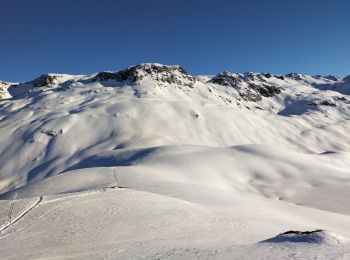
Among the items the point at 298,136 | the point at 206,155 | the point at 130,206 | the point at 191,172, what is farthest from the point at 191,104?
the point at 130,206

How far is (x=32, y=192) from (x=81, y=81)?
10947 centimetres

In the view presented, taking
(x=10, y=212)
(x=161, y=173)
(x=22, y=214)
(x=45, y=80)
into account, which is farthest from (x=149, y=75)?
(x=22, y=214)

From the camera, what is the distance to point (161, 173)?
118 ft

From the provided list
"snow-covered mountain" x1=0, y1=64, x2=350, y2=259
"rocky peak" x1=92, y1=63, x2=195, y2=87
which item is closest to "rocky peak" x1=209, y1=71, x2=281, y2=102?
"snow-covered mountain" x1=0, y1=64, x2=350, y2=259

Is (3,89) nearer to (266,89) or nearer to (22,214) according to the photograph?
(266,89)

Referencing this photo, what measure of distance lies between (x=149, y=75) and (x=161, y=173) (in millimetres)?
99574

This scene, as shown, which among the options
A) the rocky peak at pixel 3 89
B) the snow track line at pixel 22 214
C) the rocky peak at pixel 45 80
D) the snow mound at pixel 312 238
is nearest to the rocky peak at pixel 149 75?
the rocky peak at pixel 45 80

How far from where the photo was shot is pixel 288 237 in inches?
488

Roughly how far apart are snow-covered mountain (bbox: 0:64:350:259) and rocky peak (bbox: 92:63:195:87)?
1.39 feet

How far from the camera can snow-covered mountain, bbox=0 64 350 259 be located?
13328mm

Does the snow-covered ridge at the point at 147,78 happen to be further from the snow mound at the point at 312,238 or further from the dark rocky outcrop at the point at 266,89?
the snow mound at the point at 312,238

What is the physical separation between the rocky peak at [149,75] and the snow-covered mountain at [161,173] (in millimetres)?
425

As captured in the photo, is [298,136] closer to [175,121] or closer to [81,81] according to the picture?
[175,121]

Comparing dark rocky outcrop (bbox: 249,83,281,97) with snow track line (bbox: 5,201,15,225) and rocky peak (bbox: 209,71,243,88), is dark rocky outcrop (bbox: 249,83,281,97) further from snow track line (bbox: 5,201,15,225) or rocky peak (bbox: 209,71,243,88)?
snow track line (bbox: 5,201,15,225)
